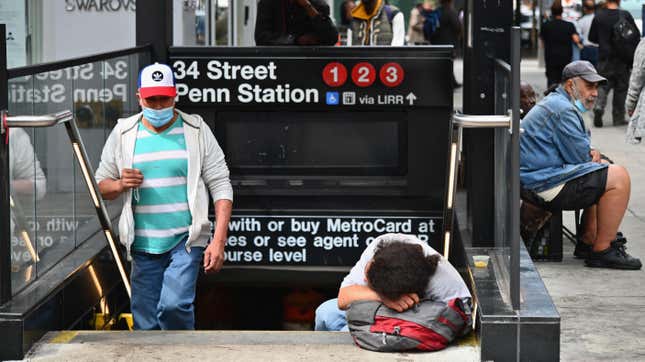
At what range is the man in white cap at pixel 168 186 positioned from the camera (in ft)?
20.9

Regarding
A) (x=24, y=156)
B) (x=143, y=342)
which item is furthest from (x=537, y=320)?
(x=24, y=156)

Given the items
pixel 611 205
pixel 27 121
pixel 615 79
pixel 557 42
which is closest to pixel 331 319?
pixel 27 121

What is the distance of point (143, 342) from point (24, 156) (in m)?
1.07

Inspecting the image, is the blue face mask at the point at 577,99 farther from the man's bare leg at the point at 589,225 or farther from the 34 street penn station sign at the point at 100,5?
the 34 street penn station sign at the point at 100,5

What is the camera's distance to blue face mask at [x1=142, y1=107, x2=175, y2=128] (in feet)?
20.7

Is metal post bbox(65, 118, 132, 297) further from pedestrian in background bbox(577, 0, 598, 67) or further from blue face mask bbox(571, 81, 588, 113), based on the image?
pedestrian in background bbox(577, 0, 598, 67)

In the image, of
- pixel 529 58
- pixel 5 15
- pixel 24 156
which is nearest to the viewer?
pixel 24 156

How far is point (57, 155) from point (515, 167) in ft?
8.30

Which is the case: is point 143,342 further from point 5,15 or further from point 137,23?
point 5,15

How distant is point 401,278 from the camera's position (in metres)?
5.48

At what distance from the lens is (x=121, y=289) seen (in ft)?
25.3

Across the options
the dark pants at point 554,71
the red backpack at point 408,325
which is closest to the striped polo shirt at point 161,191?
the red backpack at point 408,325

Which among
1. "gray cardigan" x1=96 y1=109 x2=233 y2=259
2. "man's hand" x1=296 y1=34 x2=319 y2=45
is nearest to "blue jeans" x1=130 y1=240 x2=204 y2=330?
"gray cardigan" x1=96 y1=109 x2=233 y2=259

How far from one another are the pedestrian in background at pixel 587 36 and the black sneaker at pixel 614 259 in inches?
410
